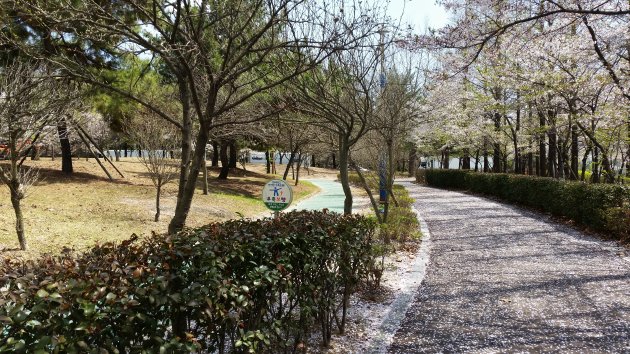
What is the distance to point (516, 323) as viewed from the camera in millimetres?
4203

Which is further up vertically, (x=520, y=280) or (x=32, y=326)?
(x=32, y=326)

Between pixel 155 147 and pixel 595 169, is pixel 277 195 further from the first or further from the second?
pixel 595 169

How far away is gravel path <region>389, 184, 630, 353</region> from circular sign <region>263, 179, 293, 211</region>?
2.33 m

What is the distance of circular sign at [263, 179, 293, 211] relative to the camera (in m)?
6.84

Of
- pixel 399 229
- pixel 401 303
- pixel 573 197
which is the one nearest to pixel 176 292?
pixel 401 303

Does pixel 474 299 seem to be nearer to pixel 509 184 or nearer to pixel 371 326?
pixel 371 326

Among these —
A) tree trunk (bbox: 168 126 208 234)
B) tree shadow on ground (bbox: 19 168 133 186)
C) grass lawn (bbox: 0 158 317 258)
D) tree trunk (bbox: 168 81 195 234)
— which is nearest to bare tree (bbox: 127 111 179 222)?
grass lawn (bbox: 0 158 317 258)

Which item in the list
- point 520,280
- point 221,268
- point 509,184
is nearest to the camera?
point 221,268

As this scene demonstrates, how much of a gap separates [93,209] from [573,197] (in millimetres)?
12624

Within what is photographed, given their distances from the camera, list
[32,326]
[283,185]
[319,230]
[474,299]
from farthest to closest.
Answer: [283,185]
[474,299]
[319,230]
[32,326]

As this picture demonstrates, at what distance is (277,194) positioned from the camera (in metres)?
6.85

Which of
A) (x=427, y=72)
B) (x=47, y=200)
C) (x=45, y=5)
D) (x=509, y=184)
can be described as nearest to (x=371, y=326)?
(x=45, y=5)

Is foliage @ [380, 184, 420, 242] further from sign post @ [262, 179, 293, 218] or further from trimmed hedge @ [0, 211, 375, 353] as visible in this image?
trimmed hedge @ [0, 211, 375, 353]

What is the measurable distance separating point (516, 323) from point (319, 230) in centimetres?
218
